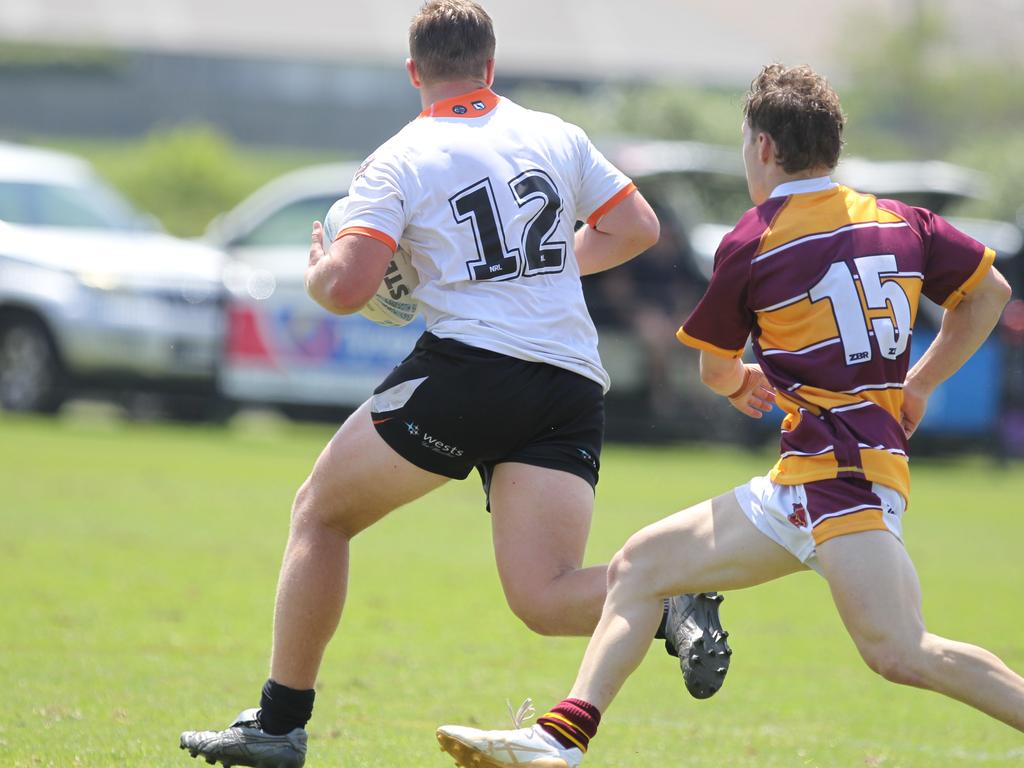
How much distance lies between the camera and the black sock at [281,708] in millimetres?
→ 4613

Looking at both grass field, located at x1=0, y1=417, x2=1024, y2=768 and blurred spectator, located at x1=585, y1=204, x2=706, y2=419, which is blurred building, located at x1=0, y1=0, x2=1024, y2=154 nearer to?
blurred spectator, located at x1=585, y1=204, x2=706, y2=419

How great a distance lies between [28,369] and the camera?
15820 mm

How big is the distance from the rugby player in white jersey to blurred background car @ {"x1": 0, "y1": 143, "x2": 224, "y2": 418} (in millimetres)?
11230

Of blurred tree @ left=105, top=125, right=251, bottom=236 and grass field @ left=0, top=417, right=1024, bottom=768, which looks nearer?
grass field @ left=0, top=417, right=1024, bottom=768

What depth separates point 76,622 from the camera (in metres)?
7.16

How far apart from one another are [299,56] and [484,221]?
61.4 m

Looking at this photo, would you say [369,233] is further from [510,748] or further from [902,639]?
[902,639]

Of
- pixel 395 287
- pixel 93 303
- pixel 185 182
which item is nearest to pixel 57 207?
pixel 93 303

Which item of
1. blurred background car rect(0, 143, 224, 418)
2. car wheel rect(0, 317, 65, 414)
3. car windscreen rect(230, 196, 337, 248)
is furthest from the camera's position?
car windscreen rect(230, 196, 337, 248)

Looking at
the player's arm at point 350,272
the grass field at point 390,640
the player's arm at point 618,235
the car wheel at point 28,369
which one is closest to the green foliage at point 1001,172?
the car wheel at point 28,369

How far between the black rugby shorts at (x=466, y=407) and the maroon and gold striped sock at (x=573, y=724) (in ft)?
2.54

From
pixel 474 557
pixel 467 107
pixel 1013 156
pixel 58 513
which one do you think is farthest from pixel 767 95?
pixel 1013 156

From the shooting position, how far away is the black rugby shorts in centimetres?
455

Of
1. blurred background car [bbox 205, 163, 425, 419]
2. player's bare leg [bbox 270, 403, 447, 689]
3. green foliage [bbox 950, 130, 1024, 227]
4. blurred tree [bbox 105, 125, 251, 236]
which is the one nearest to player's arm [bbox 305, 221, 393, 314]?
player's bare leg [bbox 270, 403, 447, 689]
